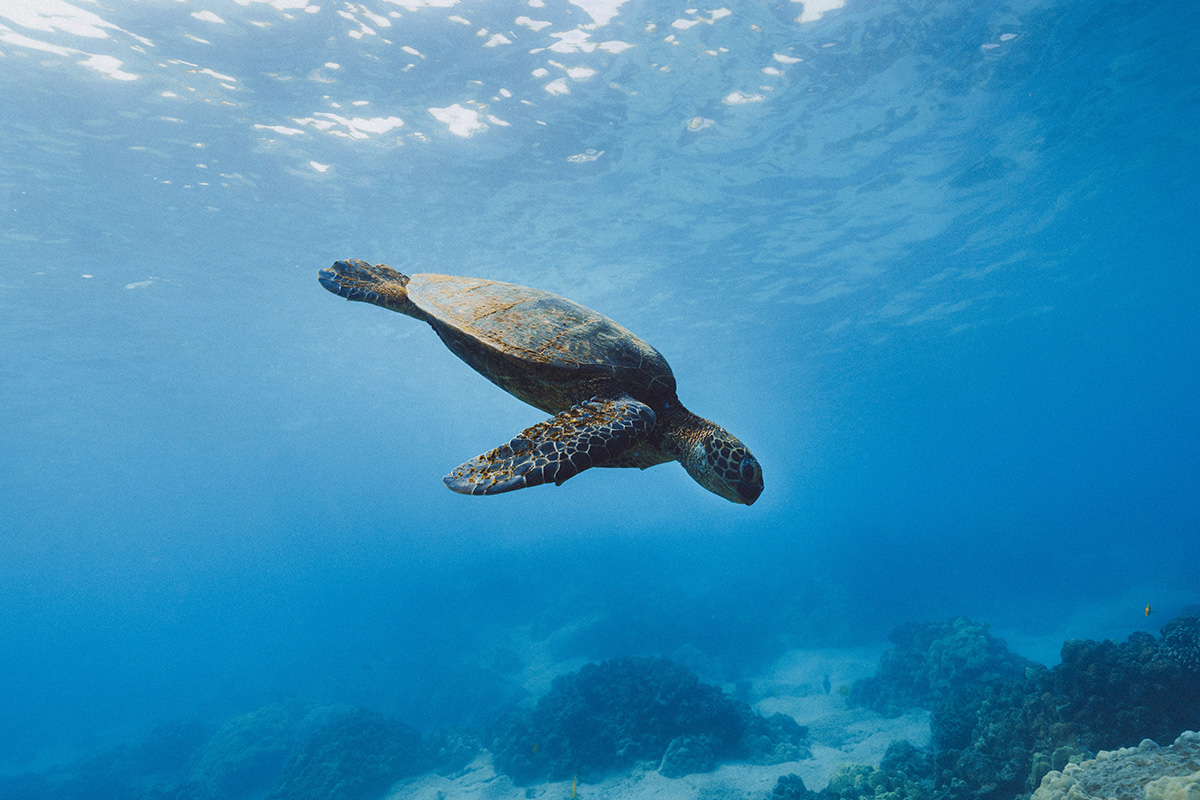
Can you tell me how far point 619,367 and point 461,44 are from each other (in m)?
10.9

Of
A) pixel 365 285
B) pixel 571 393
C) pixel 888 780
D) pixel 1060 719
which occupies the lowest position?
pixel 888 780

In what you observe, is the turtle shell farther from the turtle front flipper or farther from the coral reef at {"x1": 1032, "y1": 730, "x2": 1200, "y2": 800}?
the coral reef at {"x1": 1032, "y1": 730, "x2": 1200, "y2": 800}

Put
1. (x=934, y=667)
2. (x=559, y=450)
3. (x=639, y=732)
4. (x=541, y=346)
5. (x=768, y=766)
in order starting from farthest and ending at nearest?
(x=934, y=667) < (x=639, y=732) < (x=768, y=766) < (x=541, y=346) < (x=559, y=450)

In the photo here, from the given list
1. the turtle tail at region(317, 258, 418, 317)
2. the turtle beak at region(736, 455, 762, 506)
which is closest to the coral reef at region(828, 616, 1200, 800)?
the turtle beak at region(736, 455, 762, 506)

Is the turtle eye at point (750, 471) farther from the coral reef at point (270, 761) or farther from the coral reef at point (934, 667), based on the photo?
the coral reef at point (270, 761)

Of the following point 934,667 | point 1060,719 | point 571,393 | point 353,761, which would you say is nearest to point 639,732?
point 1060,719

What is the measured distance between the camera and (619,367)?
349cm

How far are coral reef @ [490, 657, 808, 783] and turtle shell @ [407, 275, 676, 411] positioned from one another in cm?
1008

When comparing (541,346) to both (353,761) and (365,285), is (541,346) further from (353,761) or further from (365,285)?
(353,761)

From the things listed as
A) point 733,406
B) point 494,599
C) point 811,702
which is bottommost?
point 811,702

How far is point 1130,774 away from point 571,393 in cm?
623

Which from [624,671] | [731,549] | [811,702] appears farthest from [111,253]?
[731,549]

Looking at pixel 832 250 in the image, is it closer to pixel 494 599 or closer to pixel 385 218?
pixel 385 218

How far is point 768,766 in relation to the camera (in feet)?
34.1
